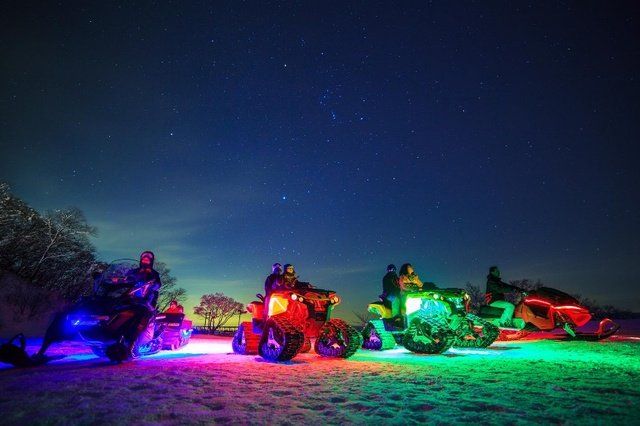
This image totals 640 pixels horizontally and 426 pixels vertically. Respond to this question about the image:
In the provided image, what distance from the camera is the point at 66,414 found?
2.88 m

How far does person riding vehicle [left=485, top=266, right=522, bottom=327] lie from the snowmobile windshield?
10985 mm

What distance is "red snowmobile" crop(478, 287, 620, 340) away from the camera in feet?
33.4

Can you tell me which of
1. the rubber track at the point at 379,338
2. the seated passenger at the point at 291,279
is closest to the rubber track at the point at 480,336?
the rubber track at the point at 379,338

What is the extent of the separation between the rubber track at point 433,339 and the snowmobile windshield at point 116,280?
22.4 ft

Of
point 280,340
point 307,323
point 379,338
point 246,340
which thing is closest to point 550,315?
point 379,338

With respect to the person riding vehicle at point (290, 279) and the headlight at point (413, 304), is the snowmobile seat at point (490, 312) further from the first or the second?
the person riding vehicle at point (290, 279)

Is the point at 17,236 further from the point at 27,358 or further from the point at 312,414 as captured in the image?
the point at 312,414

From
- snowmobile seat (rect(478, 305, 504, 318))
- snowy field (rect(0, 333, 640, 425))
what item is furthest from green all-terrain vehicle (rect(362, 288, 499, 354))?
snowy field (rect(0, 333, 640, 425))

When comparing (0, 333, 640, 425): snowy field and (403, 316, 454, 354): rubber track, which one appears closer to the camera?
(0, 333, 640, 425): snowy field

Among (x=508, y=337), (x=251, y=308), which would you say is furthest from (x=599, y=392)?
(x=508, y=337)

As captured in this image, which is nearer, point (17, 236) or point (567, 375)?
point (567, 375)

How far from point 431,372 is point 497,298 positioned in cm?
722

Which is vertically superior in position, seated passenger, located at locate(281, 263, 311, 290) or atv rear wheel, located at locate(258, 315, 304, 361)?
seated passenger, located at locate(281, 263, 311, 290)

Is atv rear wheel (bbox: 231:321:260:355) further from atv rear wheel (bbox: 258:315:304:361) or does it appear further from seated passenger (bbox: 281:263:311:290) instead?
seated passenger (bbox: 281:263:311:290)
